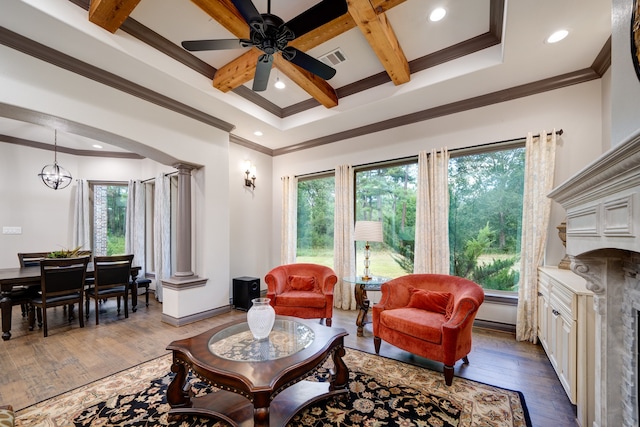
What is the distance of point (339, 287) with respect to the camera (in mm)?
4738

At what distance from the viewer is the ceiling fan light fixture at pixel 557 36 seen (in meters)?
2.48

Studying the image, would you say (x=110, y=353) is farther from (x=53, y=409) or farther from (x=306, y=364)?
(x=306, y=364)

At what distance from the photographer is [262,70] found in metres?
2.50

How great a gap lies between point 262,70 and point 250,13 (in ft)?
2.00

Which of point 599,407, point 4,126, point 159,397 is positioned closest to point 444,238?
point 599,407

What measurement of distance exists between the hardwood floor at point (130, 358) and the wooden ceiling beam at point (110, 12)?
332 cm

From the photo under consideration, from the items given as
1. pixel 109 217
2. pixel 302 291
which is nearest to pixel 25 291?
pixel 109 217

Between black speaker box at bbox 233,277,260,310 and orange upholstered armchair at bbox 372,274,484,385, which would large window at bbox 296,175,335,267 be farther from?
orange upholstered armchair at bbox 372,274,484,385

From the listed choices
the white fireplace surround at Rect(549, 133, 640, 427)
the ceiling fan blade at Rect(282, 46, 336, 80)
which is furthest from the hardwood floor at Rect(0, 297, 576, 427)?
the ceiling fan blade at Rect(282, 46, 336, 80)

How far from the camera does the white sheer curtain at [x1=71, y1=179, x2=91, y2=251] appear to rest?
230 inches

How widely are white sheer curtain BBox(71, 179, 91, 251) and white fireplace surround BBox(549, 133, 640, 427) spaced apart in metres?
7.96

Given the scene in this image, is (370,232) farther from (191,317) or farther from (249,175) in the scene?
(191,317)

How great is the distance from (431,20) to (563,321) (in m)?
3.01

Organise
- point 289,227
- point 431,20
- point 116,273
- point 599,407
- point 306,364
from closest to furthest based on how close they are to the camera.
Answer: point 599,407
point 306,364
point 431,20
point 116,273
point 289,227
